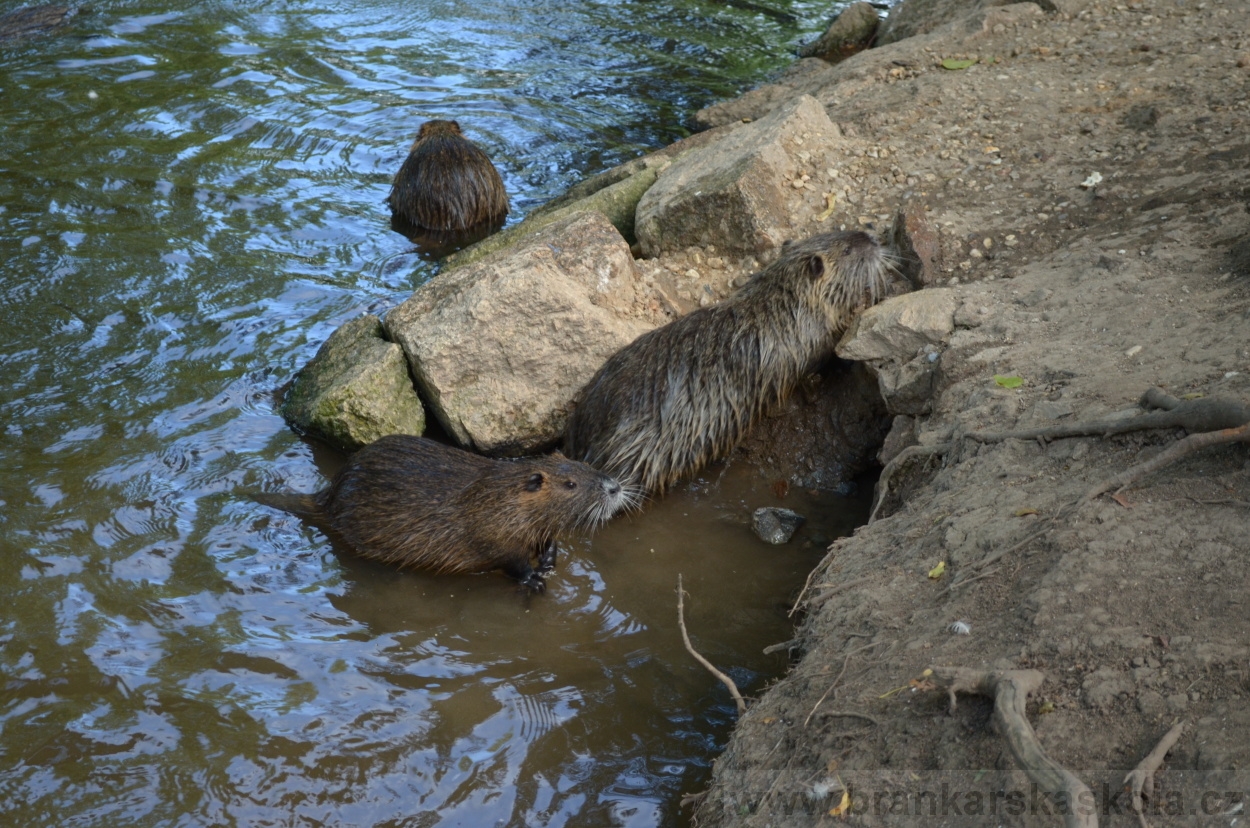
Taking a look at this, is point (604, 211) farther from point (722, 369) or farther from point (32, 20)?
point (32, 20)

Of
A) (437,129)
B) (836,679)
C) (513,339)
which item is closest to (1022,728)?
(836,679)

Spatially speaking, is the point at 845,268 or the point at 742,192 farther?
the point at 742,192

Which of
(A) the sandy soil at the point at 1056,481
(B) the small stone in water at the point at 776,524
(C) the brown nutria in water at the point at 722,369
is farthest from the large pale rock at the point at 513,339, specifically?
(A) the sandy soil at the point at 1056,481

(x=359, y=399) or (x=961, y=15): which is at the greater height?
(x=961, y=15)

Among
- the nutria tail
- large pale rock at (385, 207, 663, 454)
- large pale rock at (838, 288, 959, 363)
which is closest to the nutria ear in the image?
large pale rock at (838, 288, 959, 363)

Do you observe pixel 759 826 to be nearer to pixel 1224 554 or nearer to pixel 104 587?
pixel 1224 554

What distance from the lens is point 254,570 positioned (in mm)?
4617

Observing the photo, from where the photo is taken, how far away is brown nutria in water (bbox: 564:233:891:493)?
5.24m

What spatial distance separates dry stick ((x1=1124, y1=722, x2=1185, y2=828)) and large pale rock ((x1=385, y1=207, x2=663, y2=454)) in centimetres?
365

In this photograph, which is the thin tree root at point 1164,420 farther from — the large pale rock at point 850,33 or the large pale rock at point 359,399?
the large pale rock at point 850,33

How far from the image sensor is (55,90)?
934cm

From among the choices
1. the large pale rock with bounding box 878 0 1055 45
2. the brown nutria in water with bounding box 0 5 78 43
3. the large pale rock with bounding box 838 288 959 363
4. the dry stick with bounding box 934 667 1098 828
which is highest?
the brown nutria in water with bounding box 0 5 78 43

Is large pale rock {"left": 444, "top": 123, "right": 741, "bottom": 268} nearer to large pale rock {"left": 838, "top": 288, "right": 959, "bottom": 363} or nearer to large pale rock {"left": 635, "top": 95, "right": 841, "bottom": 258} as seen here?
large pale rock {"left": 635, "top": 95, "right": 841, "bottom": 258}

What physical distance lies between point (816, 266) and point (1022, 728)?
10.3 ft
